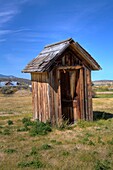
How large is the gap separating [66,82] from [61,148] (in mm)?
6567

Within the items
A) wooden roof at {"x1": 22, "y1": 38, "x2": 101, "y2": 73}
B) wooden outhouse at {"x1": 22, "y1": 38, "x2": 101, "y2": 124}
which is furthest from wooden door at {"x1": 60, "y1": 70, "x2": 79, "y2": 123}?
wooden roof at {"x1": 22, "y1": 38, "x2": 101, "y2": 73}

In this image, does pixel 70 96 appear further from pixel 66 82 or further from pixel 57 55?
pixel 57 55

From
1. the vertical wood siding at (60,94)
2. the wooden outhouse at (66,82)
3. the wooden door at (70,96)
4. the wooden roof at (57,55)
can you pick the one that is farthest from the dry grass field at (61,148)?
the wooden roof at (57,55)

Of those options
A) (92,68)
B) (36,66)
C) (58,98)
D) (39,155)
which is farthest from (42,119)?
(39,155)

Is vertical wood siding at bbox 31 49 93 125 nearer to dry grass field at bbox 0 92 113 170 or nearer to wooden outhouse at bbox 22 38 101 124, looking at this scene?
wooden outhouse at bbox 22 38 101 124

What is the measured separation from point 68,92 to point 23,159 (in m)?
7.52

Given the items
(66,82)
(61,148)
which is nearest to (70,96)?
(66,82)

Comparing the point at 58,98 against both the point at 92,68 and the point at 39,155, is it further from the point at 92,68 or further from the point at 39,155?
the point at 39,155

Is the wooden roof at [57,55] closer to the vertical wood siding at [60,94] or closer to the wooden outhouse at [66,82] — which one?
the wooden outhouse at [66,82]

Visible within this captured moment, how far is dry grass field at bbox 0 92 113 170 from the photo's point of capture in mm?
7789

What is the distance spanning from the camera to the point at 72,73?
577 inches

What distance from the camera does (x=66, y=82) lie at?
1573cm

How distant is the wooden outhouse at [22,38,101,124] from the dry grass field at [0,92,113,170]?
0.97 m

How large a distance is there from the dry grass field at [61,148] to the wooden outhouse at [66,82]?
972 millimetres
